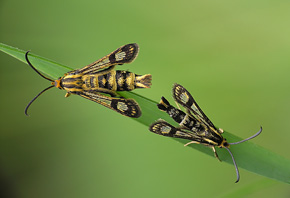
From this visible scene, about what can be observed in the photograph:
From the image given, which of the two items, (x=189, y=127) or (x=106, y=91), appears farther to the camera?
(x=106, y=91)

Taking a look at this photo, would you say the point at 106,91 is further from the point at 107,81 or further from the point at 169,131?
the point at 169,131

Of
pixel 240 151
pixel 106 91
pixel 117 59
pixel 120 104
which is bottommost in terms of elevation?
pixel 240 151

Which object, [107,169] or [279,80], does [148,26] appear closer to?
[279,80]

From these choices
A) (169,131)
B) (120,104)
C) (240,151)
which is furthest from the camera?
(120,104)

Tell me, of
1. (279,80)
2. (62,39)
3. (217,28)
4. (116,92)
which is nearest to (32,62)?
(116,92)

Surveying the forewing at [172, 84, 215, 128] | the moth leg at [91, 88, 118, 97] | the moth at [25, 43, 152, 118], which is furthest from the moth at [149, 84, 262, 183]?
the moth leg at [91, 88, 118, 97]

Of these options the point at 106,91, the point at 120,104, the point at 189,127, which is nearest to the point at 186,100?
the point at 189,127

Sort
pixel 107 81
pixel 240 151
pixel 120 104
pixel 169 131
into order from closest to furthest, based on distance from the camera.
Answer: pixel 240 151 < pixel 169 131 < pixel 120 104 < pixel 107 81

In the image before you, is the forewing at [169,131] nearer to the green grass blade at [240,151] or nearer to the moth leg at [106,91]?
the green grass blade at [240,151]
